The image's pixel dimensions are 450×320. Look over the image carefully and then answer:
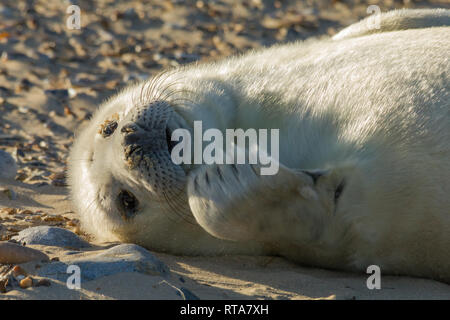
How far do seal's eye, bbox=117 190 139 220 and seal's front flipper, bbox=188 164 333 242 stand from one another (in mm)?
563

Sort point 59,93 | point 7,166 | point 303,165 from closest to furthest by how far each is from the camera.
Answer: point 303,165, point 7,166, point 59,93

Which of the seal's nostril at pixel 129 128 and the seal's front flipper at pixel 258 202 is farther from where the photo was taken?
the seal's nostril at pixel 129 128

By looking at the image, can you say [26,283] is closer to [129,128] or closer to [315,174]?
[129,128]

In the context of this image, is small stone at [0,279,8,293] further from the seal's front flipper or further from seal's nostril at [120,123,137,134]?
seal's nostril at [120,123,137,134]

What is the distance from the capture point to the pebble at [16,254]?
11.4 feet

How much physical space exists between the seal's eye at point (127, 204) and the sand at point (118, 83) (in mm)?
225

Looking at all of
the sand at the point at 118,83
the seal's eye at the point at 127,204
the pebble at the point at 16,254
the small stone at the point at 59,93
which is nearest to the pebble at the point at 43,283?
the sand at the point at 118,83

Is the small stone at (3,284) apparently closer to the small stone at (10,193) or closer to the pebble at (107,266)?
the pebble at (107,266)

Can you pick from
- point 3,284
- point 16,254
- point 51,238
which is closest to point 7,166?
point 51,238

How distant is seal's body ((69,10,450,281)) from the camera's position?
338cm

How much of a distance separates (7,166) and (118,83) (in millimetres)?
2358

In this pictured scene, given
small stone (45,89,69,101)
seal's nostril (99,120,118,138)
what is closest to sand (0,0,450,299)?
small stone (45,89,69,101)

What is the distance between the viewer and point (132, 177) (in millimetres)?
3848

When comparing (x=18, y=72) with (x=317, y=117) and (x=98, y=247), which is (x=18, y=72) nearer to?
(x=98, y=247)
